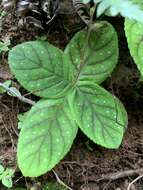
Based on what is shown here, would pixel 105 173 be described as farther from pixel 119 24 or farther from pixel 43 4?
pixel 43 4

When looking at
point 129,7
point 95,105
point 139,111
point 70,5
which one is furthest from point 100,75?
point 129,7

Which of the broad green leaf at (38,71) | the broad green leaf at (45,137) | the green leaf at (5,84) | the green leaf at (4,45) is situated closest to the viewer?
the broad green leaf at (45,137)

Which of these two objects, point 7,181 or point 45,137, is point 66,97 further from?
point 7,181

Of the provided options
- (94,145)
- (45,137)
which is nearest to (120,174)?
(94,145)

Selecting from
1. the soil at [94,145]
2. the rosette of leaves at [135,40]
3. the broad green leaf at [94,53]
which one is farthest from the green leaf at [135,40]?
the soil at [94,145]

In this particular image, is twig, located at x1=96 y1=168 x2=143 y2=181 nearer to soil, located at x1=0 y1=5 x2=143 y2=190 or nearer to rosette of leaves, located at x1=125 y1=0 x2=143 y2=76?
soil, located at x1=0 y1=5 x2=143 y2=190

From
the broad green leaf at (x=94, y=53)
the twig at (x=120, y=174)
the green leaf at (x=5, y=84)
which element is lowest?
the twig at (x=120, y=174)

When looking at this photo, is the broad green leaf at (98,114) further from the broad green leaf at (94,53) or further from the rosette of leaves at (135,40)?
the rosette of leaves at (135,40)
